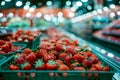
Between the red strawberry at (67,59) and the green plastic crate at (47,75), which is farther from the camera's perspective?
the red strawberry at (67,59)

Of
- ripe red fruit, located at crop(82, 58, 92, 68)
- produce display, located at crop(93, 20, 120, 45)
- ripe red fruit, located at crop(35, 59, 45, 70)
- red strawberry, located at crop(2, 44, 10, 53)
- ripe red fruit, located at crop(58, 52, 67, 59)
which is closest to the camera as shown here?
ripe red fruit, located at crop(35, 59, 45, 70)

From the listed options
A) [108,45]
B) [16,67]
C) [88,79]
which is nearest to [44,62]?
[16,67]

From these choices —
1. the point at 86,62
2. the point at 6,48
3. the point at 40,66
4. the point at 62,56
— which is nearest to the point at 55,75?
the point at 40,66

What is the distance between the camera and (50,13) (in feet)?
87.1

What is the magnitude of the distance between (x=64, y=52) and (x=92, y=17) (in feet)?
40.4

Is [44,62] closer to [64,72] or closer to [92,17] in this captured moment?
[64,72]

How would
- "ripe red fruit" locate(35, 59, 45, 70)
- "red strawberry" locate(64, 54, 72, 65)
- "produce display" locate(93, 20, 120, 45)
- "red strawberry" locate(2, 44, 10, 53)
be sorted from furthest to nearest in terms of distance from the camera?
"produce display" locate(93, 20, 120, 45) → "red strawberry" locate(2, 44, 10, 53) → "red strawberry" locate(64, 54, 72, 65) → "ripe red fruit" locate(35, 59, 45, 70)

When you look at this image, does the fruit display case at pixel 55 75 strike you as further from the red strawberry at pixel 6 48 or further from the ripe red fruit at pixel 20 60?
the red strawberry at pixel 6 48

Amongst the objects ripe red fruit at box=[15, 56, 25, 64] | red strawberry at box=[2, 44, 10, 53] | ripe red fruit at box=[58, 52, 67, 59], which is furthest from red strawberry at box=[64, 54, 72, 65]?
red strawberry at box=[2, 44, 10, 53]

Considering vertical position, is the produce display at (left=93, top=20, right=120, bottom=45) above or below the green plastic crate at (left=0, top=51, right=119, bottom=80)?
below

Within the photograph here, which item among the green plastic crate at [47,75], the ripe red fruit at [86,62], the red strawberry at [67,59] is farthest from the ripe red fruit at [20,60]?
the ripe red fruit at [86,62]

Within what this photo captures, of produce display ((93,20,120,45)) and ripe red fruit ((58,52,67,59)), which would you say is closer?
ripe red fruit ((58,52,67,59))

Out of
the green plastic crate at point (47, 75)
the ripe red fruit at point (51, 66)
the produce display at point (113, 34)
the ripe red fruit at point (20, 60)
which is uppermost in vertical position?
the ripe red fruit at point (20, 60)

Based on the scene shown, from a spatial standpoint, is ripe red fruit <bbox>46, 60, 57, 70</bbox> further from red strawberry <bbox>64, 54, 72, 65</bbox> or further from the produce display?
the produce display
